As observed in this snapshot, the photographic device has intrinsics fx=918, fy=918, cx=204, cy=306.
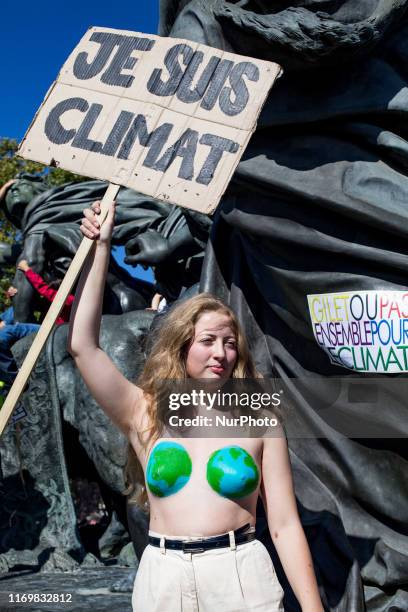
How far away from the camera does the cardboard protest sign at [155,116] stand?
2.59m

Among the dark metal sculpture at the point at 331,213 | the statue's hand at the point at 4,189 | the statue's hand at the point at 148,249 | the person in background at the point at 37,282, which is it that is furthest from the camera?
the statue's hand at the point at 4,189

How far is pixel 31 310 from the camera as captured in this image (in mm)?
6633

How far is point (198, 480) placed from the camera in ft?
6.79

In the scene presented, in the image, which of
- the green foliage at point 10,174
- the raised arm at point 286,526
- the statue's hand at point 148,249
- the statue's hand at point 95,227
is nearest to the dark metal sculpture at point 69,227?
the statue's hand at point 148,249

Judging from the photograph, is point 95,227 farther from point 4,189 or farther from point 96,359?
point 4,189

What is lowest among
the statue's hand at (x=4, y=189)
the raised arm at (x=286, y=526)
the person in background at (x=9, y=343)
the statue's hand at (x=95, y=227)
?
the raised arm at (x=286, y=526)

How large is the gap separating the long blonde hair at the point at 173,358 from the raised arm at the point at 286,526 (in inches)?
8.8

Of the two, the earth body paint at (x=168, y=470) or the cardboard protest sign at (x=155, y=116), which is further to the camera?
the cardboard protest sign at (x=155, y=116)

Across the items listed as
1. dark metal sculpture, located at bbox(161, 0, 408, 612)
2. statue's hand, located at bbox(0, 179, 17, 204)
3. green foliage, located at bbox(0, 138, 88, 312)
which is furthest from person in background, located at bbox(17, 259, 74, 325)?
→ green foliage, located at bbox(0, 138, 88, 312)

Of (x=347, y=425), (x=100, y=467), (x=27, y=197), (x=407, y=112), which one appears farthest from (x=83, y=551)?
(x=27, y=197)

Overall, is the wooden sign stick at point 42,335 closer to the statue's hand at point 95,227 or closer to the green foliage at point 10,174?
the statue's hand at point 95,227

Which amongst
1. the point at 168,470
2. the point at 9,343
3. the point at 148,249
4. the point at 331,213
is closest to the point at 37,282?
the point at 9,343

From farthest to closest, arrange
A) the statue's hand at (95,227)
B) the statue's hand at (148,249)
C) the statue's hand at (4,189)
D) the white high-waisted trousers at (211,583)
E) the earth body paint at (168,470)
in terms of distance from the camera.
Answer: the statue's hand at (4,189) → the statue's hand at (148,249) → the statue's hand at (95,227) → the earth body paint at (168,470) → the white high-waisted trousers at (211,583)

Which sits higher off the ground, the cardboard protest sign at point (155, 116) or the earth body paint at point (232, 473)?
the cardboard protest sign at point (155, 116)
